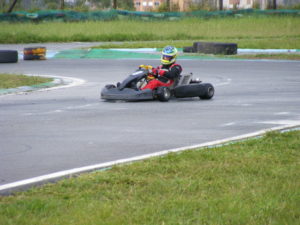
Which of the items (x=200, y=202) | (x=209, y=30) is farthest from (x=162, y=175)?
(x=209, y=30)

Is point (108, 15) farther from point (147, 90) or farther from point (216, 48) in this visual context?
point (147, 90)

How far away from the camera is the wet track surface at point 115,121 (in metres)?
6.95

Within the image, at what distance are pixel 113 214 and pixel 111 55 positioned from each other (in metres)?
21.0

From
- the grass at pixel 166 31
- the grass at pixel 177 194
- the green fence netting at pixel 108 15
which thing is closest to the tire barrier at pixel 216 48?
the grass at pixel 166 31

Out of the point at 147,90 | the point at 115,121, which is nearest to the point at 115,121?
the point at 115,121

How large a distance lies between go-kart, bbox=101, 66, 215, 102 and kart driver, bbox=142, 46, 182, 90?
0.30ft

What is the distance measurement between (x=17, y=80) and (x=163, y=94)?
4.85 m

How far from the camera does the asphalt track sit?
22.8ft

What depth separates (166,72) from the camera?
1214 cm

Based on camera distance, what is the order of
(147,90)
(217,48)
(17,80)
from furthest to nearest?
(217,48) < (17,80) < (147,90)

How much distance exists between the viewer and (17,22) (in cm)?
3881

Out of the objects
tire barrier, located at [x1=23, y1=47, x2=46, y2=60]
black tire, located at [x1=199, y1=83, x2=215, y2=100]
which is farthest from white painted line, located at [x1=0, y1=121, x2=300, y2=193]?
tire barrier, located at [x1=23, y1=47, x2=46, y2=60]

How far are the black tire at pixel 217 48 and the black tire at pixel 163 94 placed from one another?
45.2 ft

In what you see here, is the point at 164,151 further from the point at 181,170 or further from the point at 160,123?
the point at 160,123
